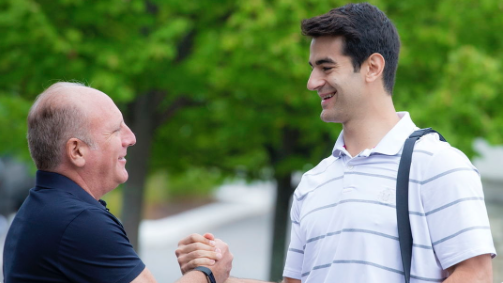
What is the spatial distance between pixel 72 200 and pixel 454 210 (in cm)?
126

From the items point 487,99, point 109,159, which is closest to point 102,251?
point 109,159

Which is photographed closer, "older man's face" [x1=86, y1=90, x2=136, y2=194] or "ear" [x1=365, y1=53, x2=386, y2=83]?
"older man's face" [x1=86, y1=90, x2=136, y2=194]

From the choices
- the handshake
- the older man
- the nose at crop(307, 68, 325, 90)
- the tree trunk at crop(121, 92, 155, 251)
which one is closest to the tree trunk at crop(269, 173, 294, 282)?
the tree trunk at crop(121, 92, 155, 251)

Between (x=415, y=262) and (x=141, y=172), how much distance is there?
22.3 feet

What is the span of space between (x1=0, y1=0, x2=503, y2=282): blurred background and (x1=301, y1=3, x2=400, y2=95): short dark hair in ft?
13.5

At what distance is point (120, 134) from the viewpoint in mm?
2549

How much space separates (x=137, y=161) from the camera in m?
8.65

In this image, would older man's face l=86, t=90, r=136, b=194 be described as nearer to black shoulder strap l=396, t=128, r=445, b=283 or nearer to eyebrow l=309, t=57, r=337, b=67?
eyebrow l=309, t=57, r=337, b=67

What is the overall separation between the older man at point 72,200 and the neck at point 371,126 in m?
0.87

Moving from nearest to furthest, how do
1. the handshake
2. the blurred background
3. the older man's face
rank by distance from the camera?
the older man's face
the handshake
the blurred background

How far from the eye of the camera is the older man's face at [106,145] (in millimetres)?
2439

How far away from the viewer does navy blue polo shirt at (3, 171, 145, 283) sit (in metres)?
2.24

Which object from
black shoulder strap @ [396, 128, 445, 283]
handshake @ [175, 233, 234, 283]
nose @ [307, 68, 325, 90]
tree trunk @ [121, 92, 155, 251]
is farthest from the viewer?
tree trunk @ [121, 92, 155, 251]

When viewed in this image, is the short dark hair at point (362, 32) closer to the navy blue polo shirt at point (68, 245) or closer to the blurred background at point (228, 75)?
the navy blue polo shirt at point (68, 245)
